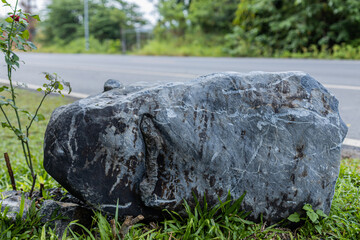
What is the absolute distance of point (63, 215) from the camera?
2.02 meters

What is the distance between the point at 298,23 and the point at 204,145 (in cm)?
1180

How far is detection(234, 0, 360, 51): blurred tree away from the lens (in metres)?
11.5

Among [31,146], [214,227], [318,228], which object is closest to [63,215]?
[214,227]

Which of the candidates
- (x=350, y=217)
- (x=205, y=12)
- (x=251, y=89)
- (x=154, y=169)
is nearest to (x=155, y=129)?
(x=154, y=169)

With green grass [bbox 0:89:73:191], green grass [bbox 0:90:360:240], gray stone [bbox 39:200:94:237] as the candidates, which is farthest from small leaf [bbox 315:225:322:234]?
green grass [bbox 0:89:73:191]

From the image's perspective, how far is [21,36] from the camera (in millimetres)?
1902

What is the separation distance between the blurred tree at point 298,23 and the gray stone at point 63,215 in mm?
11310

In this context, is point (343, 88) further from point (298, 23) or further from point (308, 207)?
point (298, 23)

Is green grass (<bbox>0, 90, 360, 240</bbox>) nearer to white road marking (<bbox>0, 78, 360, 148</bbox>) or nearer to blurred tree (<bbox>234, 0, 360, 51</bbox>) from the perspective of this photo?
white road marking (<bbox>0, 78, 360, 148</bbox>)

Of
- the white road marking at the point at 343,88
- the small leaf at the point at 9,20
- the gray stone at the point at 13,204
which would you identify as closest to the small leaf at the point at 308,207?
the gray stone at the point at 13,204

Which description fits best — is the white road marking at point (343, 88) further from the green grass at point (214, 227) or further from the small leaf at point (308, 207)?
the small leaf at point (308, 207)

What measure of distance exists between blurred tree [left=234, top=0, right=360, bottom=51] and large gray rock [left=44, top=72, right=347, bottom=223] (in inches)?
415

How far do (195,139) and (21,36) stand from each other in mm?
1138

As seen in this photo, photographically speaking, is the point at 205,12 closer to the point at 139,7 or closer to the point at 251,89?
the point at 139,7
